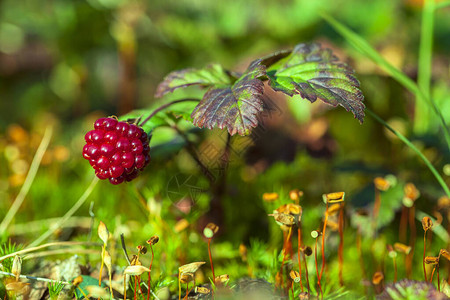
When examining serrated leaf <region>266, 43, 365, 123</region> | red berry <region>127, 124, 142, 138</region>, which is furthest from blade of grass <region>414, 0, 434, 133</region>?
red berry <region>127, 124, 142, 138</region>

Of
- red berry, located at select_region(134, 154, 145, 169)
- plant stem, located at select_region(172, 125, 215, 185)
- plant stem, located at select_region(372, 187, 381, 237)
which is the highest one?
red berry, located at select_region(134, 154, 145, 169)

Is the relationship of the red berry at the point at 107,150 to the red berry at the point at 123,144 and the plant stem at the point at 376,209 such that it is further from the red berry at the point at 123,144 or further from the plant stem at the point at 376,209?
the plant stem at the point at 376,209

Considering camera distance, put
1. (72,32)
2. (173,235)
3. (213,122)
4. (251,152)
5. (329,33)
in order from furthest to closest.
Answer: (72,32) → (329,33) → (251,152) → (173,235) → (213,122)

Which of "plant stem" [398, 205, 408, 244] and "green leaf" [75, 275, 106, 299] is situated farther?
"plant stem" [398, 205, 408, 244]

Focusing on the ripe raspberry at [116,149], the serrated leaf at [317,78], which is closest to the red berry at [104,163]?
the ripe raspberry at [116,149]

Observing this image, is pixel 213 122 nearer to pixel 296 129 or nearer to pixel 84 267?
pixel 84 267

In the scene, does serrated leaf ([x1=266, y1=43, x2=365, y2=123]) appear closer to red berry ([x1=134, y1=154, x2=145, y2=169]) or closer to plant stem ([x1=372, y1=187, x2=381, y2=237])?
red berry ([x1=134, y1=154, x2=145, y2=169])

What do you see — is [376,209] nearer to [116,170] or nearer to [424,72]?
[424,72]

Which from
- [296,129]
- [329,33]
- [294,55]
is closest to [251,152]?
[296,129]
